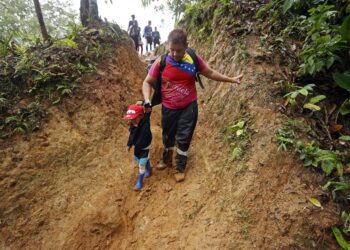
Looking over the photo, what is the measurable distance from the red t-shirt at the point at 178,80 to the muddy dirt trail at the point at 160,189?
1.06m

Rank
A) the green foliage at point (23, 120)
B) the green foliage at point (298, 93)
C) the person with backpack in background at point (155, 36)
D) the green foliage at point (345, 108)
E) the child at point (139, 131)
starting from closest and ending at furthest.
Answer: the green foliage at point (345, 108) < the green foliage at point (298, 93) < the child at point (139, 131) < the green foliage at point (23, 120) < the person with backpack in background at point (155, 36)

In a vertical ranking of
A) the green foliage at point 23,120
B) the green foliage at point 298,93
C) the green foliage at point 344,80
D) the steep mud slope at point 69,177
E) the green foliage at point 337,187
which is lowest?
the steep mud slope at point 69,177

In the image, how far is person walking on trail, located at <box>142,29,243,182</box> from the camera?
3.80 meters

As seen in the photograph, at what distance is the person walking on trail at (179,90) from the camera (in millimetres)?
3797

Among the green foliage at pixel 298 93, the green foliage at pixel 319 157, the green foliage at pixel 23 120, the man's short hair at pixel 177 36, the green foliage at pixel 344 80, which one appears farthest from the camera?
the green foliage at pixel 23 120

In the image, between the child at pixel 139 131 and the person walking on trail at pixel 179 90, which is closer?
the person walking on trail at pixel 179 90

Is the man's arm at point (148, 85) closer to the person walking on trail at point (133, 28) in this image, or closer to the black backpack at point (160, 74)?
the black backpack at point (160, 74)

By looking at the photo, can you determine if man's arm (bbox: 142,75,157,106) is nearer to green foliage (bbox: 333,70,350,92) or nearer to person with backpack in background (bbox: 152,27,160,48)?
green foliage (bbox: 333,70,350,92)

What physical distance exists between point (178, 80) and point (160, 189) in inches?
72.4

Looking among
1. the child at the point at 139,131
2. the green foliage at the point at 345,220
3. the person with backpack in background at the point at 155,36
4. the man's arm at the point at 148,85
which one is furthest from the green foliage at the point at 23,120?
the person with backpack in background at the point at 155,36

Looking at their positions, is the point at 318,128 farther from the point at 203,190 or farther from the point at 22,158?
the point at 22,158

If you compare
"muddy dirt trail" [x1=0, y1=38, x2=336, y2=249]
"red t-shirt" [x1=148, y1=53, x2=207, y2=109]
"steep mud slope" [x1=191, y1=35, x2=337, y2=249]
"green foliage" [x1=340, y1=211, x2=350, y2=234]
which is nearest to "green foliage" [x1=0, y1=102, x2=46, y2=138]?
"muddy dirt trail" [x1=0, y1=38, x2=336, y2=249]

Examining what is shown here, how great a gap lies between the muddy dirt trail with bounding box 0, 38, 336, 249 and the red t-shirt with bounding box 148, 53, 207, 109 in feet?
3.48

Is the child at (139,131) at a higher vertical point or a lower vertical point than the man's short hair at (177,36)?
lower
